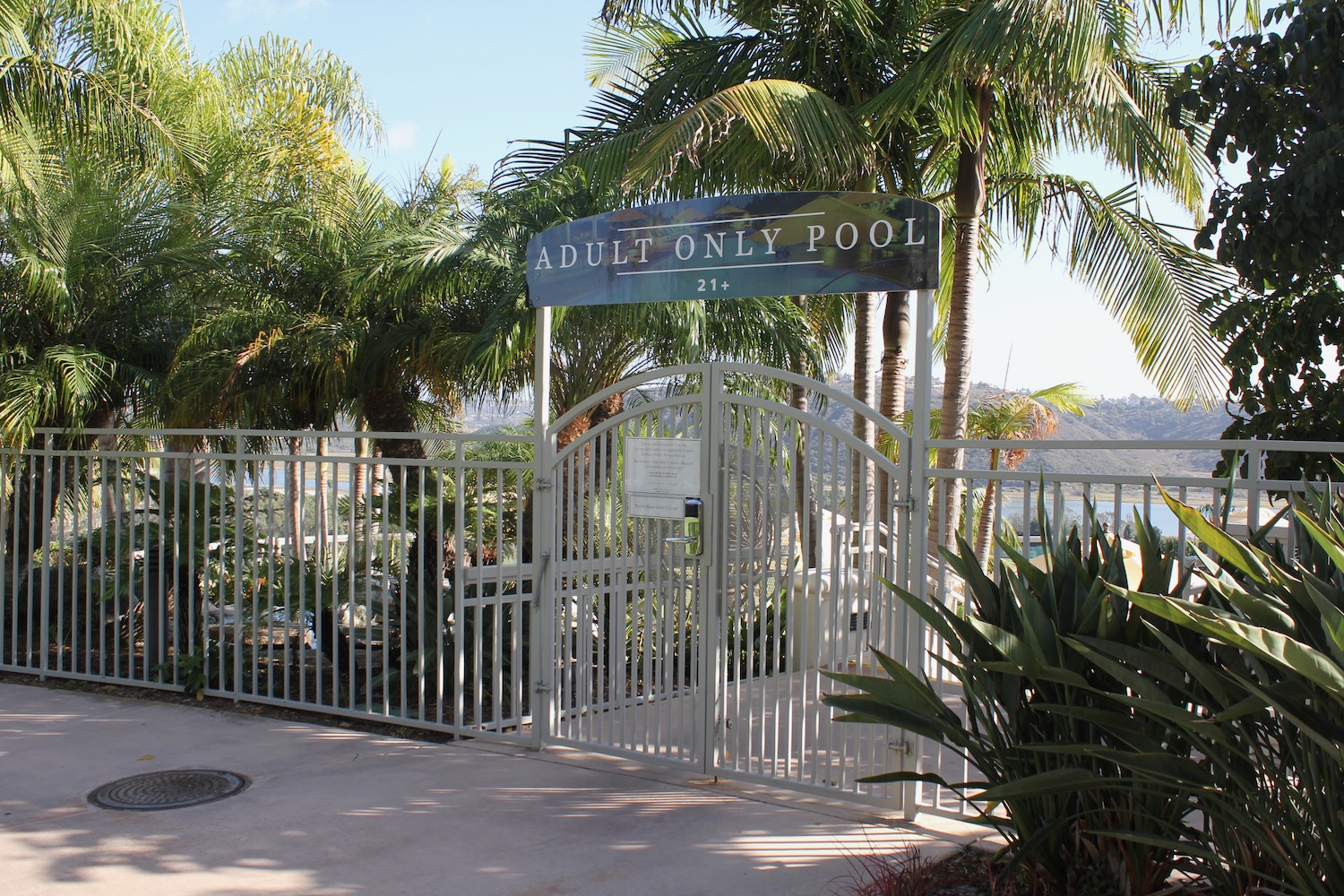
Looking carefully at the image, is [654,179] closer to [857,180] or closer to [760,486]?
[857,180]

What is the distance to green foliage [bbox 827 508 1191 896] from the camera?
381 cm

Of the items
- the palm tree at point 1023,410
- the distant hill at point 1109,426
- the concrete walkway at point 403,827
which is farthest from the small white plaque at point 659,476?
the palm tree at point 1023,410

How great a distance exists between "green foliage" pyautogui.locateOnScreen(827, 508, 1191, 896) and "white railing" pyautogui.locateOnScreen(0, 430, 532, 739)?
9.75 feet

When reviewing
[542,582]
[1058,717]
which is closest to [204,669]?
[542,582]

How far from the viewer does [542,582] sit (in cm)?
680

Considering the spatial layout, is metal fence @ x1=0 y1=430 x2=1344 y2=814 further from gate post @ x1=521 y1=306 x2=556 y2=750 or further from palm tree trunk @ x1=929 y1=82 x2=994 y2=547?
palm tree trunk @ x1=929 y1=82 x2=994 y2=547

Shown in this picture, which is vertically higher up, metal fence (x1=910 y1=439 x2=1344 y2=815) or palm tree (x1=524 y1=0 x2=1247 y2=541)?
palm tree (x1=524 y1=0 x2=1247 y2=541)

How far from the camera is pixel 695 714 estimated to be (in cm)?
621

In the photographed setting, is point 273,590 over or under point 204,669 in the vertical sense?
over

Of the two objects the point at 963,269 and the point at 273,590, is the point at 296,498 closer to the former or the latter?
the point at 273,590

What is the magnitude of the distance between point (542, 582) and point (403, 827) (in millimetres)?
1787

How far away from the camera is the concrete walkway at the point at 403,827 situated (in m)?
4.79

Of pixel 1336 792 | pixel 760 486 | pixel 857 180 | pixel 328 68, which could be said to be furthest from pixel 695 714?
pixel 328 68

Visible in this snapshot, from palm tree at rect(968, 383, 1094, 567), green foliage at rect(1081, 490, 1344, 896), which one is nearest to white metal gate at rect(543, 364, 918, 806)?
green foliage at rect(1081, 490, 1344, 896)
